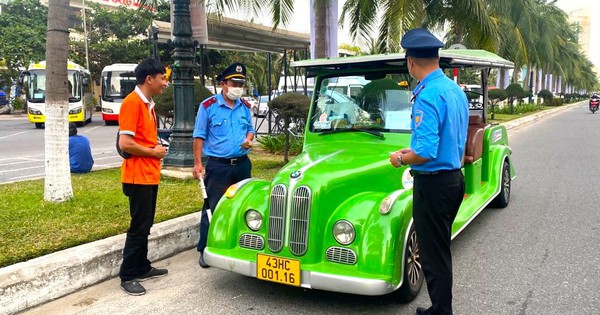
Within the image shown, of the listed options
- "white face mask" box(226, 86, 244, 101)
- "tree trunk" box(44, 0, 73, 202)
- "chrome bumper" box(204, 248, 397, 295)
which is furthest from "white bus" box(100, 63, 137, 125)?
"chrome bumper" box(204, 248, 397, 295)

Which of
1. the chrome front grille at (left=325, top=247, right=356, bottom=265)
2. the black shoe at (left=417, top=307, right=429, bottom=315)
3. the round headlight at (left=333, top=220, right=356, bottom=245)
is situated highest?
the round headlight at (left=333, top=220, right=356, bottom=245)

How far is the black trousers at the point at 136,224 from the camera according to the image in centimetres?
422

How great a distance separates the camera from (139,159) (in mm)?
4156

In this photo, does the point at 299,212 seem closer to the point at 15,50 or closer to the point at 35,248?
the point at 35,248

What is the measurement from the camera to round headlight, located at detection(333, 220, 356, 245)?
3.67 meters

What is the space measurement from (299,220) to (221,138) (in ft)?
4.85

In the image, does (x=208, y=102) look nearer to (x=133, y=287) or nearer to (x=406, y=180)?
(x=133, y=287)

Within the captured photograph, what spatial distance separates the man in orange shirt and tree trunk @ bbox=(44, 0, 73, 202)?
2.30 metres

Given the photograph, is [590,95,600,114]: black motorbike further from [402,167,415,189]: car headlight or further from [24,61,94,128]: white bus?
[402,167,415,189]: car headlight

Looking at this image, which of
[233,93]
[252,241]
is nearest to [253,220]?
[252,241]

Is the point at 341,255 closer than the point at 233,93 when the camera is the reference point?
Yes

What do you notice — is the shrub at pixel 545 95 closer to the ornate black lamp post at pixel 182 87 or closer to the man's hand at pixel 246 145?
the ornate black lamp post at pixel 182 87

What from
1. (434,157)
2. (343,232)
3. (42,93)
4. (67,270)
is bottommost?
(67,270)

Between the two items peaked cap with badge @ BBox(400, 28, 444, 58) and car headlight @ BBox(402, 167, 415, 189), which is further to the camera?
car headlight @ BBox(402, 167, 415, 189)
